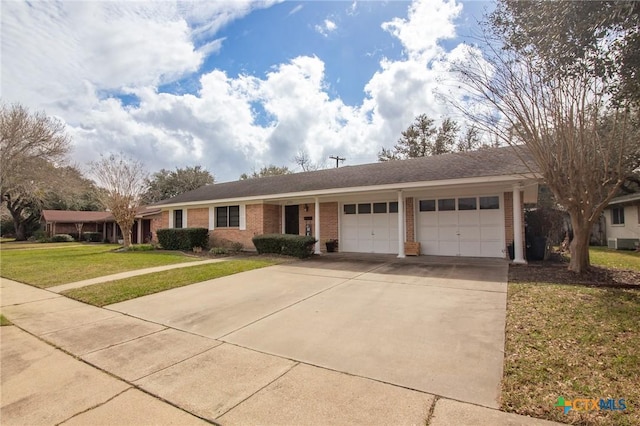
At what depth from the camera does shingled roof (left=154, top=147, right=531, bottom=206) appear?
10.4 meters

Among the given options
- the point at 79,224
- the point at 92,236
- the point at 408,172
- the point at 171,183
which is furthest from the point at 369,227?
the point at 79,224

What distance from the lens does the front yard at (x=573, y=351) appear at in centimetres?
276

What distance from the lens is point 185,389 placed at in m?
3.26

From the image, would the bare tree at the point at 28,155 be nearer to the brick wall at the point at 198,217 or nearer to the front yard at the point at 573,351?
the brick wall at the point at 198,217

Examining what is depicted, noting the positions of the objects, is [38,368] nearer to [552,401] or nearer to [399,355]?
[399,355]

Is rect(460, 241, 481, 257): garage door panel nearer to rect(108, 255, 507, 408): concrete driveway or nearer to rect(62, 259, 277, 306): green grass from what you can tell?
rect(108, 255, 507, 408): concrete driveway

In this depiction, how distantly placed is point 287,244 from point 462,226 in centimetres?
685

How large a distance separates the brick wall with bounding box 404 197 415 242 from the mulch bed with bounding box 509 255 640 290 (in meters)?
4.38

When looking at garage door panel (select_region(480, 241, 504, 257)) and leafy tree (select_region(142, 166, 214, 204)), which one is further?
leafy tree (select_region(142, 166, 214, 204))

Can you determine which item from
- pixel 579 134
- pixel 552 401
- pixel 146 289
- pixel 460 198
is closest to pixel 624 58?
pixel 579 134

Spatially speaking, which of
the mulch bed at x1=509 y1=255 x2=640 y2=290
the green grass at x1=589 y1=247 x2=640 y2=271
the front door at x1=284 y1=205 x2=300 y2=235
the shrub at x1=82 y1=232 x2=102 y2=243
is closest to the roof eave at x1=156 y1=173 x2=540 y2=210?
the front door at x1=284 y1=205 x2=300 y2=235

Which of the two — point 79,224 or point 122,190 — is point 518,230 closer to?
point 122,190

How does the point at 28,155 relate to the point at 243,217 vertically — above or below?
above

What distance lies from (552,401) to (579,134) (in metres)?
7.08
